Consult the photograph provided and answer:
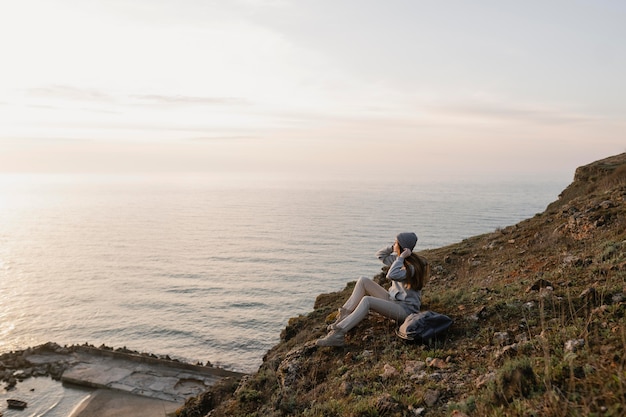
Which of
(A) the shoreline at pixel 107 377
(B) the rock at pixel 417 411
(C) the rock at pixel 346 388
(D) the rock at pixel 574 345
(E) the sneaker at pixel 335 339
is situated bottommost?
(A) the shoreline at pixel 107 377

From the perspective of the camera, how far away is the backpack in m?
9.06

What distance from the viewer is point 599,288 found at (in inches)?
330

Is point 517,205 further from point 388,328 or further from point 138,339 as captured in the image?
point 388,328

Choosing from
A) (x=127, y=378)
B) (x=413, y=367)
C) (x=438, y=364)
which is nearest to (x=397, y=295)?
(x=413, y=367)

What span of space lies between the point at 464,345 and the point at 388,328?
2.23m

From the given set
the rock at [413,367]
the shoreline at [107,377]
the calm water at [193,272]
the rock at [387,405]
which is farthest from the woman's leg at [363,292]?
the calm water at [193,272]

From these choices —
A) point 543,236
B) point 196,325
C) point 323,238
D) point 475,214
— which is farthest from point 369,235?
point 543,236

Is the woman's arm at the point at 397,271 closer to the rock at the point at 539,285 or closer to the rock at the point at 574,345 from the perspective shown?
the rock at the point at 539,285

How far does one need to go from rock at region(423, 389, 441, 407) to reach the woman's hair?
3313 millimetres

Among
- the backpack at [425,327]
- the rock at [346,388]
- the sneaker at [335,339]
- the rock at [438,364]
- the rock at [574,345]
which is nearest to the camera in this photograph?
the rock at [574,345]

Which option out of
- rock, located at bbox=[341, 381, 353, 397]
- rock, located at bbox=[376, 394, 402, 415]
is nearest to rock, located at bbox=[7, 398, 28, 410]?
rock, located at bbox=[341, 381, 353, 397]

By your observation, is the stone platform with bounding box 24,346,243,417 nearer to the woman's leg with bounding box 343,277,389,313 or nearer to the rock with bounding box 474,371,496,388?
the woman's leg with bounding box 343,277,389,313

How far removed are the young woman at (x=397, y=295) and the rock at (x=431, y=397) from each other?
10.4ft

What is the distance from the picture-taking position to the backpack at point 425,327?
9.06 meters
